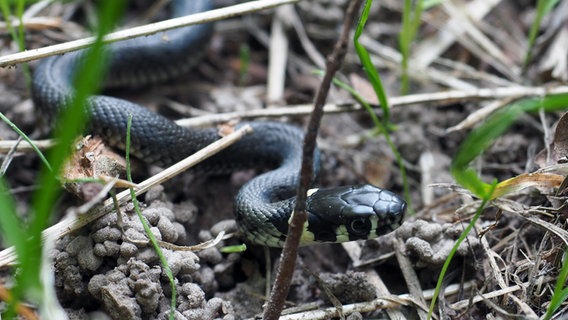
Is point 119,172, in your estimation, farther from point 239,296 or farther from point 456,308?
point 456,308

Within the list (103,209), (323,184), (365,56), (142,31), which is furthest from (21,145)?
(365,56)

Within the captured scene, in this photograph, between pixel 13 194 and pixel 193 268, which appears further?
pixel 13 194

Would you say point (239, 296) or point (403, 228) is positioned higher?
point (403, 228)

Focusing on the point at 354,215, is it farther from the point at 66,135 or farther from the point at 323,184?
the point at 66,135

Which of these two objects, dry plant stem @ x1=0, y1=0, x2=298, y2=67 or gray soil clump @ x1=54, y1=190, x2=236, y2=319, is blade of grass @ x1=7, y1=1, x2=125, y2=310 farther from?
dry plant stem @ x1=0, y1=0, x2=298, y2=67

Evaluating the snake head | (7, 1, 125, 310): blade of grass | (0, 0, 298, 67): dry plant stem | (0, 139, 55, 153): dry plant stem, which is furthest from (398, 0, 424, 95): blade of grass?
(7, 1, 125, 310): blade of grass

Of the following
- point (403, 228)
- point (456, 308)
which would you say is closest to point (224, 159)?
point (403, 228)
